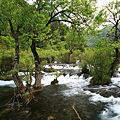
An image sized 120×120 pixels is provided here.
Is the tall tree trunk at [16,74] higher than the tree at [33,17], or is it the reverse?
the tree at [33,17]

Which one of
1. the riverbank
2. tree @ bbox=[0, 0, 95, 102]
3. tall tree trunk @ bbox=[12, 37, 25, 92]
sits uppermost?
tree @ bbox=[0, 0, 95, 102]

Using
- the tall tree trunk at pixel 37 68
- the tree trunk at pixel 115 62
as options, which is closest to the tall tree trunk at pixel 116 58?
the tree trunk at pixel 115 62

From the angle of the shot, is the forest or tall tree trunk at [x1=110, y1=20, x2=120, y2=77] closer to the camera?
the forest

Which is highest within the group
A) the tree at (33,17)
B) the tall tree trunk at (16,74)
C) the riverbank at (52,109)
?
the tree at (33,17)

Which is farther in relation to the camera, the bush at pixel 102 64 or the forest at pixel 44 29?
the bush at pixel 102 64

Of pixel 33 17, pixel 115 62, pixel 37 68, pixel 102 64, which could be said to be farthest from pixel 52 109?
pixel 115 62

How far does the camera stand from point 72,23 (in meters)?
15.2

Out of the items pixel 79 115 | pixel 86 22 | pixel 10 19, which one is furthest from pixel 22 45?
pixel 79 115

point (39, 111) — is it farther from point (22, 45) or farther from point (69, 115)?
point (22, 45)

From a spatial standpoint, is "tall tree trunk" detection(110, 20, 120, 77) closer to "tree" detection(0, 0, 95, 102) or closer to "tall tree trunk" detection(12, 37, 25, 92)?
"tree" detection(0, 0, 95, 102)

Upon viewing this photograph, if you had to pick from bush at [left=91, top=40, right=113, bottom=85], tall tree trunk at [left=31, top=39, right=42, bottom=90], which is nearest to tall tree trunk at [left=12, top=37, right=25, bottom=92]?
tall tree trunk at [left=31, top=39, right=42, bottom=90]

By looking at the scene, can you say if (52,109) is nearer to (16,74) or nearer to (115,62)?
(16,74)

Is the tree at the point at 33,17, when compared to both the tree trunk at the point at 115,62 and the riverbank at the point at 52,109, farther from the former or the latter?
the tree trunk at the point at 115,62

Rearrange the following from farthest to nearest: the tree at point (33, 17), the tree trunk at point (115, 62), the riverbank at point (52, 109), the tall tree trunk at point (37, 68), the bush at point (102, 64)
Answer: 1. the tree trunk at point (115, 62)
2. the bush at point (102, 64)
3. the tall tree trunk at point (37, 68)
4. the tree at point (33, 17)
5. the riverbank at point (52, 109)
